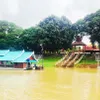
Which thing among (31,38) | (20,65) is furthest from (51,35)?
(20,65)

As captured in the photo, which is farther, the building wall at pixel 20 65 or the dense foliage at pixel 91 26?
the dense foliage at pixel 91 26

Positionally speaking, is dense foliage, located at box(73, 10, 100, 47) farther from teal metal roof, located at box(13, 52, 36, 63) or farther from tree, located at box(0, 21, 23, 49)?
tree, located at box(0, 21, 23, 49)

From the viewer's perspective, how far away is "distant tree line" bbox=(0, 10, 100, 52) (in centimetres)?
4531

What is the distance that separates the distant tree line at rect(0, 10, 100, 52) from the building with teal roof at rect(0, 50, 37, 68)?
22.7 feet

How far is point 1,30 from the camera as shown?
178 ft

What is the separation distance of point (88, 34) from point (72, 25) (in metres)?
4.31

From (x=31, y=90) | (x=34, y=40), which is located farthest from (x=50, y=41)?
(x=31, y=90)

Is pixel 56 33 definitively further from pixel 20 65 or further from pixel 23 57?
pixel 20 65

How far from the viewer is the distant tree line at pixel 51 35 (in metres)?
45.3

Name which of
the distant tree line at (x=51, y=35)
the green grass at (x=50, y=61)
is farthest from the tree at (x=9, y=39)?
the green grass at (x=50, y=61)

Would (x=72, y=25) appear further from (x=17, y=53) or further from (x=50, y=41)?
(x=17, y=53)

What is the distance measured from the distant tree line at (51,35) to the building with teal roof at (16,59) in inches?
272

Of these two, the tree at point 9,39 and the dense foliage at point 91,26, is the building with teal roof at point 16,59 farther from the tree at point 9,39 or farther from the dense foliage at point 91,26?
the dense foliage at point 91,26

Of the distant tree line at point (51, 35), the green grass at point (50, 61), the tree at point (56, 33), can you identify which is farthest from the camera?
the tree at point (56, 33)
